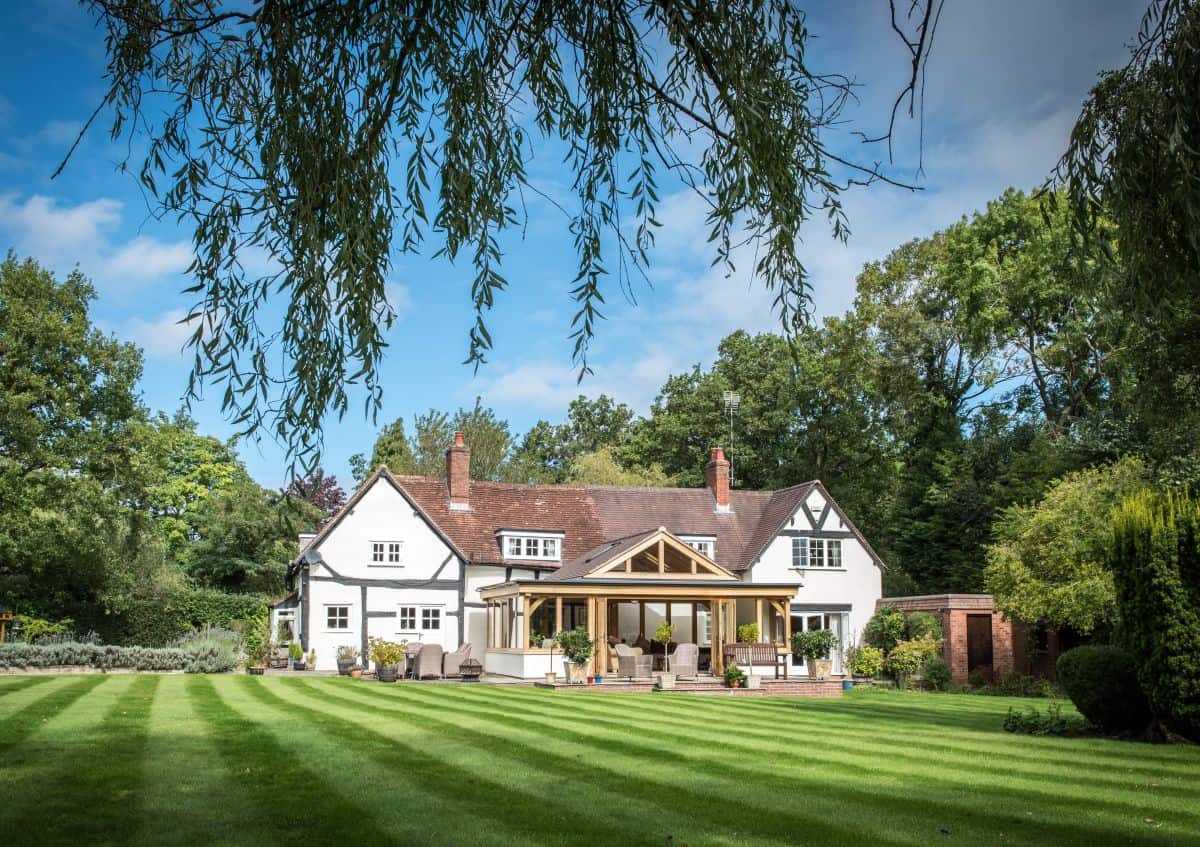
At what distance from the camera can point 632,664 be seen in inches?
1015

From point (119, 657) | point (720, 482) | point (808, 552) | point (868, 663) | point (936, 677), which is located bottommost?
point (936, 677)

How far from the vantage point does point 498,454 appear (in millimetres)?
55719

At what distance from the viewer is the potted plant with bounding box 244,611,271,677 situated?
92.6 ft

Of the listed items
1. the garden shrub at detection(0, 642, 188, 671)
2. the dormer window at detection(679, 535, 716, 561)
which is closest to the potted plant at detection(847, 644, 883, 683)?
the dormer window at detection(679, 535, 716, 561)

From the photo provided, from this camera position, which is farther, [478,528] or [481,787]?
[478,528]

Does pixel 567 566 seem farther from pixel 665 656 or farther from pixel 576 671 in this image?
pixel 576 671

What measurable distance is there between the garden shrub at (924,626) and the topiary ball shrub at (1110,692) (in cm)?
1551

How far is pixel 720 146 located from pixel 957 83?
55.5 inches

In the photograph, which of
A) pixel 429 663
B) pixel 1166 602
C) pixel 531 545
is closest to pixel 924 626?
pixel 531 545

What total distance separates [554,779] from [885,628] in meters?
24.6

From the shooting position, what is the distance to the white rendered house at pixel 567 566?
2961 centimetres

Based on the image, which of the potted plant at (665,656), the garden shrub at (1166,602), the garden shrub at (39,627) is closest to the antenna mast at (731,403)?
the potted plant at (665,656)

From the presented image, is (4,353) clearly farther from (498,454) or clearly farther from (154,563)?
(498,454)

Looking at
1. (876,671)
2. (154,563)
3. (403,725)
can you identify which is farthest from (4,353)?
(876,671)
